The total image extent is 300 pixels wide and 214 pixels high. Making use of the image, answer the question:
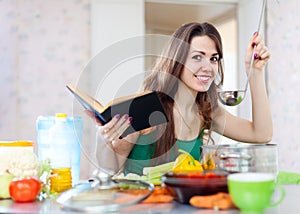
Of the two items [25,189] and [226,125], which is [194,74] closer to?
[226,125]

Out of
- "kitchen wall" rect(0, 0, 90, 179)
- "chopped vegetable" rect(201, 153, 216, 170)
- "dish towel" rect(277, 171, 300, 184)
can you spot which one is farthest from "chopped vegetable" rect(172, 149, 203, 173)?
"kitchen wall" rect(0, 0, 90, 179)

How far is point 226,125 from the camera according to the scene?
145 centimetres

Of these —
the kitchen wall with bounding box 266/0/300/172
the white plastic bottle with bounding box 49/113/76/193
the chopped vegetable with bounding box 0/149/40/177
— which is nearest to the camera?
the chopped vegetable with bounding box 0/149/40/177

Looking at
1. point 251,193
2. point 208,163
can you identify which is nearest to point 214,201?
point 251,193

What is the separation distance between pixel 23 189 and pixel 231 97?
0.80m

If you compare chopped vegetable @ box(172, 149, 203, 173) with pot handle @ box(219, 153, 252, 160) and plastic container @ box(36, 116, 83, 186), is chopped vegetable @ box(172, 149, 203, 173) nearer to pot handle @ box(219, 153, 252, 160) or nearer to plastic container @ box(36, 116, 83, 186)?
pot handle @ box(219, 153, 252, 160)

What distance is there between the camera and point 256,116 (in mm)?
1376

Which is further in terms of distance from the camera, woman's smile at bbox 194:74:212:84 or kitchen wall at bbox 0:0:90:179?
kitchen wall at bbox 0:0:90:179

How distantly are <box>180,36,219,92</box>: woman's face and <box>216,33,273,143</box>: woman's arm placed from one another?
0.44 feet

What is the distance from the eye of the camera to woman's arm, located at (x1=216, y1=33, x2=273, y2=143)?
4.13 ft

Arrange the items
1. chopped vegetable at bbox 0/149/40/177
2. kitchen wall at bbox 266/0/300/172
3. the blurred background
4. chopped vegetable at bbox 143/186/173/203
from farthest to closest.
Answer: the blurred background, kitchen wall at bbox 266/0/300/172, chopped vegetable at bbox 0/149/40/177, chopped vegetable at bbox 143/186/173/203

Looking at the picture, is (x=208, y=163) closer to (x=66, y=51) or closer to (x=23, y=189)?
(x=23, y=189)

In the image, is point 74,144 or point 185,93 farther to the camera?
point 185,93

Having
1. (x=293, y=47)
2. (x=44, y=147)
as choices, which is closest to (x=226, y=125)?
(x=44, y=147)
